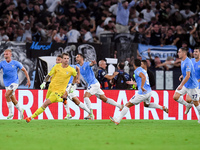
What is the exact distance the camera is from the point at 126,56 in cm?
1823

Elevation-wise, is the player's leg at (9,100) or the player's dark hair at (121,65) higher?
the player's dark hair at (121,65)

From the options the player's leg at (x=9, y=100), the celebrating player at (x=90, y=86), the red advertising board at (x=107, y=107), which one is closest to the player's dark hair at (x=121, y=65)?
the red advertising board at (x=107, y=107)

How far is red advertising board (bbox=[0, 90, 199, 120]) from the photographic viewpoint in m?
17.2

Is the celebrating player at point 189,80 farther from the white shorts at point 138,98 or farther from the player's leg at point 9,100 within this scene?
the player's leg at point 9,100

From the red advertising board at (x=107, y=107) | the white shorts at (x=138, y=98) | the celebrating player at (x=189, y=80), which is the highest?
the celebrating player at (x=189, y=80)

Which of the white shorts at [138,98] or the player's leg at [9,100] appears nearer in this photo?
the white shorts at [138,98]

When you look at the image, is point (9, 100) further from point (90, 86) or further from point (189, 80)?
point (189, 80)

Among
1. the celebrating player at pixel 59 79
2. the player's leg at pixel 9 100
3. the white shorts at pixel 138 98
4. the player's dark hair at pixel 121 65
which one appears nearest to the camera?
the celebrating player at pixel 59 79

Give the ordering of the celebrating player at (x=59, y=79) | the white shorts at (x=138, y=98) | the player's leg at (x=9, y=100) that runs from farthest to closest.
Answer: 1. the player's leg at (x=9, y=100)
2. the white shorts at (x=138, y=98)
3. the celebrating player at (x=59, y=79)

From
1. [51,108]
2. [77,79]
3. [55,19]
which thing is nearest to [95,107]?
[51,108]

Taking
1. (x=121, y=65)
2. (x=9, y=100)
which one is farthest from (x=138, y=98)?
(x=9, y=100)

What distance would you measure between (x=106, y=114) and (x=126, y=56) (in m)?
2.63

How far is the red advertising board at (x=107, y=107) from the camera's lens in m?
17.2

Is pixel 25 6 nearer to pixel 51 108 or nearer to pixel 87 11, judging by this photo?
pixel 87 11
